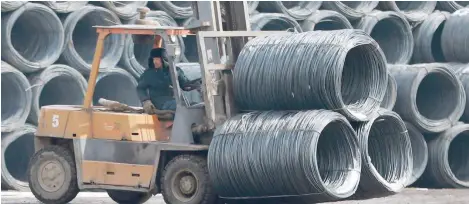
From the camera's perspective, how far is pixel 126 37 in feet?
57.4

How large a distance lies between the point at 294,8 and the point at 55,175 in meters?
6.87

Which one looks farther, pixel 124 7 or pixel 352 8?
pixel 352 8

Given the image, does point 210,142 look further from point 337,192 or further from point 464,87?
point 464,87

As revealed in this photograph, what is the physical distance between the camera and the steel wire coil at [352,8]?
1853 cm

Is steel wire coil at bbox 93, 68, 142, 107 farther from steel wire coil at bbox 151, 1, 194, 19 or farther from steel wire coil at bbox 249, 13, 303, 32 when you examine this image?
steel wire coil at bbox 249, 13, 303, 32

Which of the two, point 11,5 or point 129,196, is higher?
point 11,5

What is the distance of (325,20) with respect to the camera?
18.2 meters

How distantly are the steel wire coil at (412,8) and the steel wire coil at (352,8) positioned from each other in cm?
30

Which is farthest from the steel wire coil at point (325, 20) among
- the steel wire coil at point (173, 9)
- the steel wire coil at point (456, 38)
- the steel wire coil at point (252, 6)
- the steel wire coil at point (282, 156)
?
the steel wire coil at point (282, 156)

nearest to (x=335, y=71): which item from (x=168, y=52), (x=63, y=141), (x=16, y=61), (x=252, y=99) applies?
(x=252, y=99)

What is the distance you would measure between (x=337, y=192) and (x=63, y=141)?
10.5ft

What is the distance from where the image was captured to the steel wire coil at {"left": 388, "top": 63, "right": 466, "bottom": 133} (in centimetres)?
1683

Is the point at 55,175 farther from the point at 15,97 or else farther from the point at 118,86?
the point at 118,86

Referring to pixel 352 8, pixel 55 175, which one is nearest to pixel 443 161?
pixel 352 8
